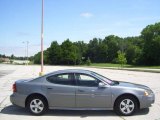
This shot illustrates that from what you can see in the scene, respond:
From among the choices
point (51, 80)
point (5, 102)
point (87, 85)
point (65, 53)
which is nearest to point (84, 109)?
point (87, 85)

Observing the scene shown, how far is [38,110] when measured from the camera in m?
9.77

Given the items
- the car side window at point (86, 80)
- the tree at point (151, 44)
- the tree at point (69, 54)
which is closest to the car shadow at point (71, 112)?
the car side window at point (86, 80)

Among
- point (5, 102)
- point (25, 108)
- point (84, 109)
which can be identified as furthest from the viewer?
point (5, 102)

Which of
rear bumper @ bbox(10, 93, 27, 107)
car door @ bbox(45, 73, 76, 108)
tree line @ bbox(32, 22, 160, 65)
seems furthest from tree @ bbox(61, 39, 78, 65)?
car door @ bbox(45, 73, 76, 108)

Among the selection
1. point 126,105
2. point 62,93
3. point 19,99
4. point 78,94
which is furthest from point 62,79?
point 126,105

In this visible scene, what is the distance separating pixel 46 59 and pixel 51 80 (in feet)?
455

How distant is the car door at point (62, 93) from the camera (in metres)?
9.63

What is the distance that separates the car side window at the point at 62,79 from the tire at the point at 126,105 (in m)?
1.56

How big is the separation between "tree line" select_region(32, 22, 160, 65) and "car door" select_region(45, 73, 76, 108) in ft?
264

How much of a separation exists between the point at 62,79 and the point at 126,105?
211 centimetres

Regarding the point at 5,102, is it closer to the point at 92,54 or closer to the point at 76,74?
the point at 76,74

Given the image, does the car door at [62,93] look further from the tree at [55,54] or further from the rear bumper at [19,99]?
the tree at [55,54]

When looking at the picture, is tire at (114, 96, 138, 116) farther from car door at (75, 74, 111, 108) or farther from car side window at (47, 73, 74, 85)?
car side window at (47, 73, 74, 85)

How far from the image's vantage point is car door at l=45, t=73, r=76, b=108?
963 centimetres
